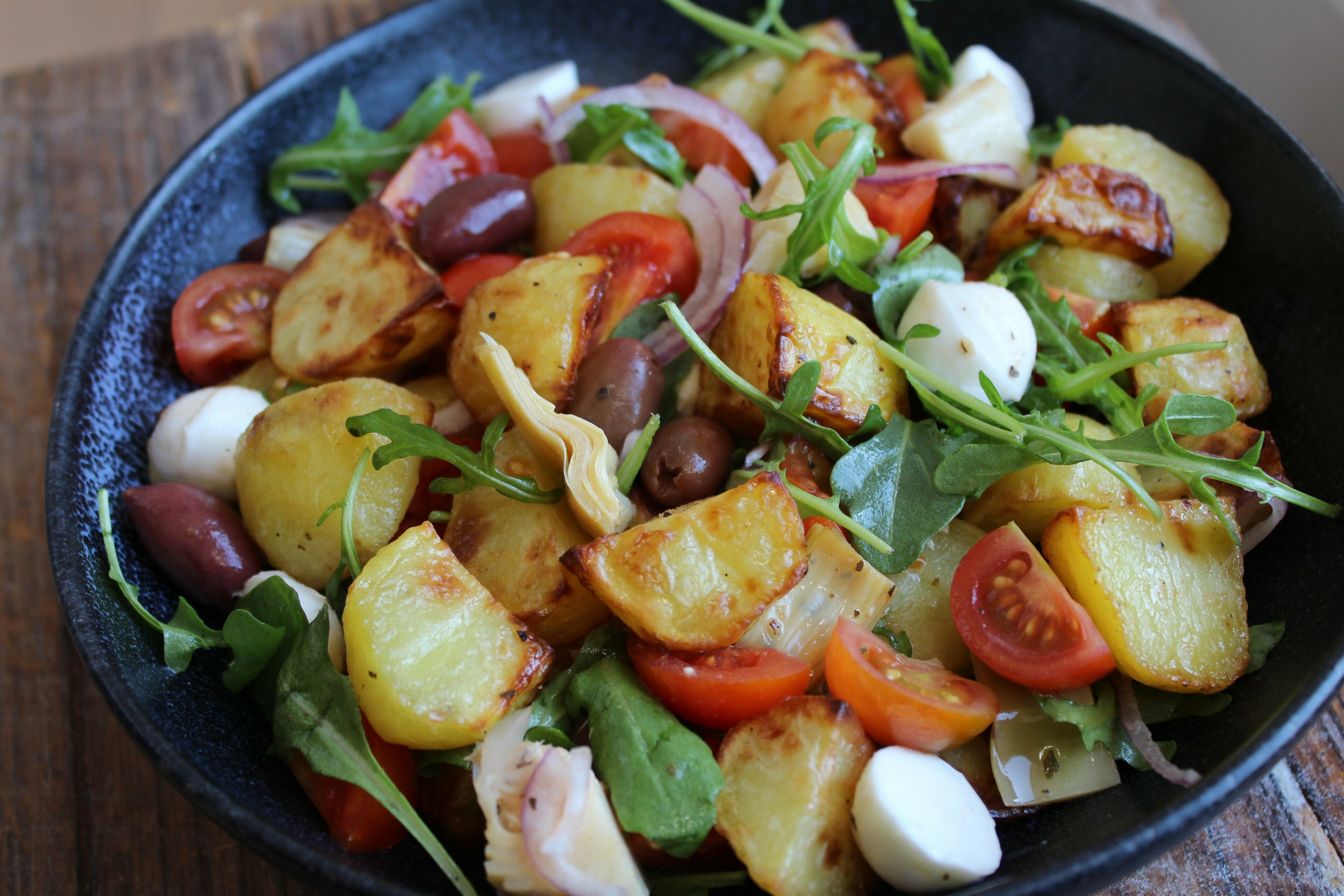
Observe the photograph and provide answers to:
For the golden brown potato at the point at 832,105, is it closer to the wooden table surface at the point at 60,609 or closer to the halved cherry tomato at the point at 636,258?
the halved cherry tomato at the point at 636,258

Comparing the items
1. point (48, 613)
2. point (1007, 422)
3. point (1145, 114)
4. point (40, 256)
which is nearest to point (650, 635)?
point (1007, 422)

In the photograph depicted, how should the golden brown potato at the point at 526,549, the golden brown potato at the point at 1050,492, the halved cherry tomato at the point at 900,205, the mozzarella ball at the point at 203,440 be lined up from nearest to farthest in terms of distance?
the golden brown potato at the point at 526,549
the golden brown potato at the point at 1050,492
the mozzarella ball at the point at 203,440
the halved cherry tomato at the point at 900,205

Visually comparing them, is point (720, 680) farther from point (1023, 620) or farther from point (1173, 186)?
point (1173, 186)

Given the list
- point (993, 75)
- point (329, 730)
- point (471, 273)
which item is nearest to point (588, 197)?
point (471, 273)

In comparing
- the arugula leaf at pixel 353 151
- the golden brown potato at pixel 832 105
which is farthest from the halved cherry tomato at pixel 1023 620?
the arugula leaf at pixel 353 151

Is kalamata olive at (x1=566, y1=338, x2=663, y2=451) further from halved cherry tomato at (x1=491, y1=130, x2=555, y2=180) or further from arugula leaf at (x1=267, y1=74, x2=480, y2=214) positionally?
arugula leaf at (x1=267, y1=74, x2=480, y2=214)

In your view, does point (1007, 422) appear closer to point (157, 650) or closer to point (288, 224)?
point (157, 650)
